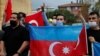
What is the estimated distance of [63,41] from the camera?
28.9ft

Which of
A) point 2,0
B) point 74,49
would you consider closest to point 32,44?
point 74,49

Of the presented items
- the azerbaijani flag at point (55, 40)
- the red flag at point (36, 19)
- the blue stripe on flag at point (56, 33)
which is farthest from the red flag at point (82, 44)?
the red flag at point (36, 19)

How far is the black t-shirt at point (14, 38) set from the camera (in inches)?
344

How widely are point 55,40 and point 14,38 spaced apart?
0.83m

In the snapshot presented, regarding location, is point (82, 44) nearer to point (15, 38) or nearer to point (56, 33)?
point (56, 33)

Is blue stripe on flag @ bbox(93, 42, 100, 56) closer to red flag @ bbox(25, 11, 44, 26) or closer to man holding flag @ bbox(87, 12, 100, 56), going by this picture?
man holding flag @ bbox(87, 12, 100, 56)


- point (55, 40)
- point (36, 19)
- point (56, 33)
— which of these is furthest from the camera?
point (36, 19)

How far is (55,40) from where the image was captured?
888 centimetres

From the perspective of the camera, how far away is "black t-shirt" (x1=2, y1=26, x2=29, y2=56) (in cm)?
873

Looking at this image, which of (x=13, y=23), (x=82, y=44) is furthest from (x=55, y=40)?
(x=13, y=23)

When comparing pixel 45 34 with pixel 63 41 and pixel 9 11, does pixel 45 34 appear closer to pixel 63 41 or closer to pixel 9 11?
pixel 63 41

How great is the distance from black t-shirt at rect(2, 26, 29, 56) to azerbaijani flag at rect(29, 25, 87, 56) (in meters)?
0.25

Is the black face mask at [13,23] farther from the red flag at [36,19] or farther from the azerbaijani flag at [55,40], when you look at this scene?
the red flag at [36,19]

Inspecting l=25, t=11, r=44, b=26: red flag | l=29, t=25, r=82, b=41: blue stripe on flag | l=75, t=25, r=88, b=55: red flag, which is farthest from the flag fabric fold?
l=25, t=11, r=44, b=26: red flag
